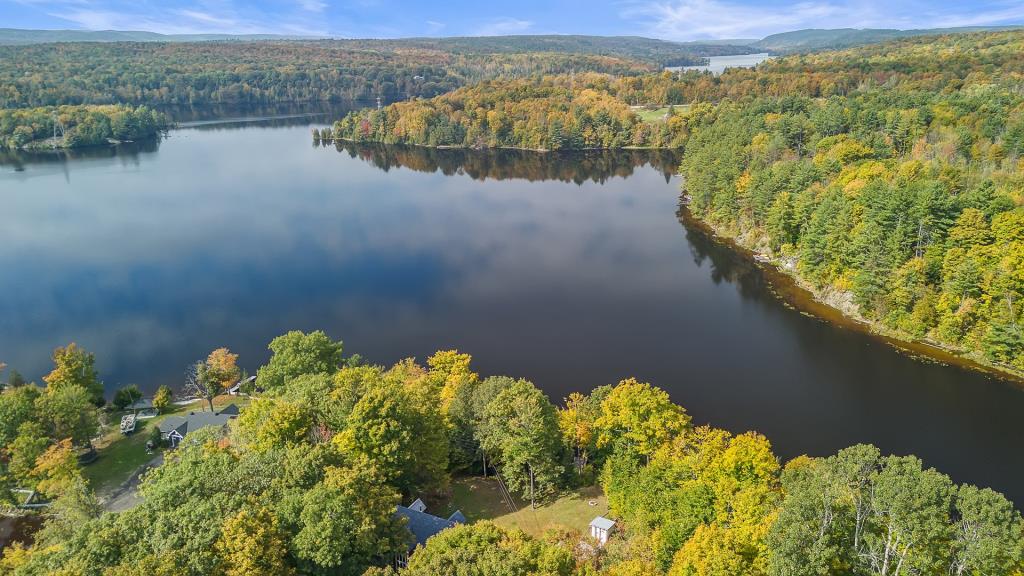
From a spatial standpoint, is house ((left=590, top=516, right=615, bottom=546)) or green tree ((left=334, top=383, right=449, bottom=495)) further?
green tree ((left=334, top=383, right=449, bottom=495))

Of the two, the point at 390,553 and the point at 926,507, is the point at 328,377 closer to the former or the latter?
the point at 390,553

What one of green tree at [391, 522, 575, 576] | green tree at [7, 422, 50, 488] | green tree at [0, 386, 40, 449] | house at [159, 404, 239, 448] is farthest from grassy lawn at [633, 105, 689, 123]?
green tree at [391, 522, 575, 576]

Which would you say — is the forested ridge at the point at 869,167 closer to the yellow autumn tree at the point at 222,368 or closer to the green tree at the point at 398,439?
the green tree at the point at 398,439

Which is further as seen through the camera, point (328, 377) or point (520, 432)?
point (328, 377)

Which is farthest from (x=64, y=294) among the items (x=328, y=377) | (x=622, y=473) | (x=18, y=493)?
(x=622, y=473)

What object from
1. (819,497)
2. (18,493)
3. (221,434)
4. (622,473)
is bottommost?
(18,493)

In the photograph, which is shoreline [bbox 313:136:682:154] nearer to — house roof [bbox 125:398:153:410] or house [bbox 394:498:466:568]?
house roof [bbox 125:398:153:410]
